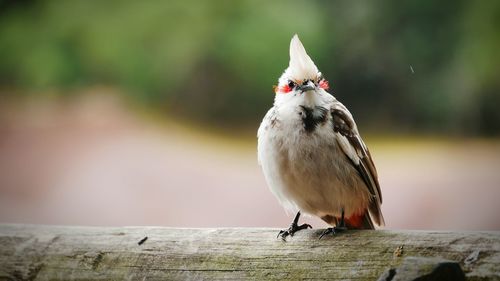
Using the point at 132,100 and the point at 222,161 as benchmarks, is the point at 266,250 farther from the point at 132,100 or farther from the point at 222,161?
the point at 132,100

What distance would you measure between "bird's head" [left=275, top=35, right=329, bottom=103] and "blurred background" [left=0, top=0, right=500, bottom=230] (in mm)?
2136

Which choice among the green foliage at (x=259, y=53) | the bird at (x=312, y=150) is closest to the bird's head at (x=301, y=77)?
the bird at (x=312, y=150)

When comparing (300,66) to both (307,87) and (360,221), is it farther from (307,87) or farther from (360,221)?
(360,221)

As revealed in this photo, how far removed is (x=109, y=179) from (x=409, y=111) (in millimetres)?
1905

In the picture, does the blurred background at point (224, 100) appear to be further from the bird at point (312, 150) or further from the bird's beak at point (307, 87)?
the bird's beak at point (307, 87)

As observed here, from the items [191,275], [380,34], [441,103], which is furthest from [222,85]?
[191,275]

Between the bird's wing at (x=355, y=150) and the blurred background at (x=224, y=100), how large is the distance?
1902mm

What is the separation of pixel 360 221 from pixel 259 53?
2.35 meters

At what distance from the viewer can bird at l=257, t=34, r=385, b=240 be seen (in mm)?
1969

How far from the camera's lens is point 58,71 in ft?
16.3

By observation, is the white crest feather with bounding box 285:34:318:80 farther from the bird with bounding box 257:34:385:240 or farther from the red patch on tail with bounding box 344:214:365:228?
the red patch on tail with bounding box 344:214:365:228

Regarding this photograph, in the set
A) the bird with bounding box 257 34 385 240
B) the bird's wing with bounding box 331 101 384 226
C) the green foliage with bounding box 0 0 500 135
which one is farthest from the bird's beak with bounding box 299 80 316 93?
the green foliage with bounding box 0 0 500 135

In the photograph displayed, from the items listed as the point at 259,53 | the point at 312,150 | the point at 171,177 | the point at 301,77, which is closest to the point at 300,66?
the point at 301,77

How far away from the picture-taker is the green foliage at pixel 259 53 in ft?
14.3
